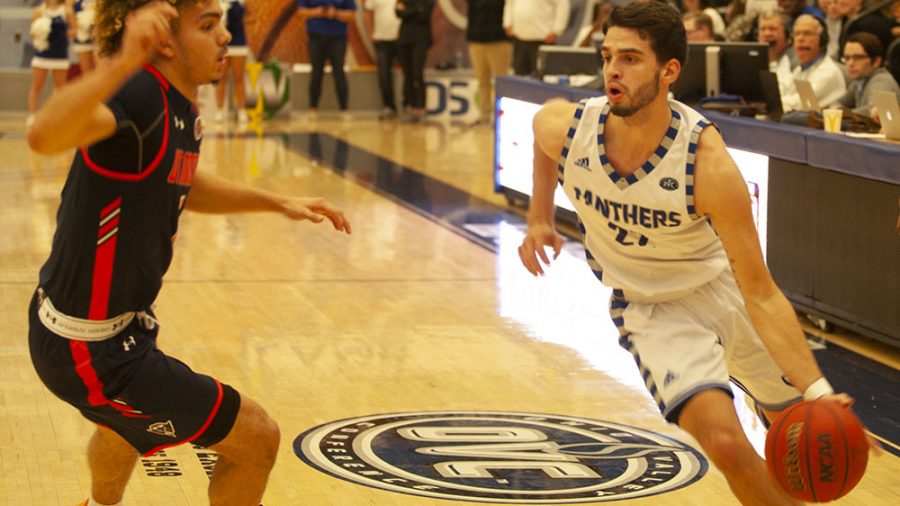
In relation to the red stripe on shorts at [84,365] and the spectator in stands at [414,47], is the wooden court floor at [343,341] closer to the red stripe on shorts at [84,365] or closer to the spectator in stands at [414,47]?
the red stripe on shorts at [84,365]

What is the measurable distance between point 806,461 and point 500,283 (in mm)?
5222

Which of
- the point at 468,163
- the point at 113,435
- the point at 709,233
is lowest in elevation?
the point at 468,163

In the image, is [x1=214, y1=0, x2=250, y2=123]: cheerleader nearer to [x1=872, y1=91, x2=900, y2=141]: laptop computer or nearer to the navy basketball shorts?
[x1=872, y1=91, x2=900, y2=141]: laptop computer

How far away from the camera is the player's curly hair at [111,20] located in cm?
339

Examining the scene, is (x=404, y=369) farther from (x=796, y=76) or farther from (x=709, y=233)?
(x=796, y=76)

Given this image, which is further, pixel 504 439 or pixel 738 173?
pixel 504 439

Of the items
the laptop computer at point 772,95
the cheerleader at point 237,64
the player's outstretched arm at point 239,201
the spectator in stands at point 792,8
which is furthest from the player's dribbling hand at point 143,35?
the cheerleader at point 237,64

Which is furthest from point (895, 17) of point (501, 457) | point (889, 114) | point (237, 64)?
point (237, 64)

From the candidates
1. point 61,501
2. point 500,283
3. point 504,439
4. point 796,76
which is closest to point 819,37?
point 796,76

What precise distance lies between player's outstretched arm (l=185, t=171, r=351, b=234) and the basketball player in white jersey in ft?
2.30

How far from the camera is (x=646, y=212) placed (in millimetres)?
3951

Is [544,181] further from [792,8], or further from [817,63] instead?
[792,8]

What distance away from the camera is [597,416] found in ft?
19.2

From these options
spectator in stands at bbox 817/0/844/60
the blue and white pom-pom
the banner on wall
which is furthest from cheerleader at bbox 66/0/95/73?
spectator in stands at bbox 817/0/844/60
